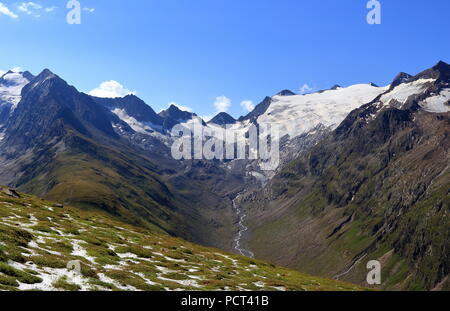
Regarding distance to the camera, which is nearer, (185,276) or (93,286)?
(93,286)

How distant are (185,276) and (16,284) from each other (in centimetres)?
1646

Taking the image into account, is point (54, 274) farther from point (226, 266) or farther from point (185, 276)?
point (226, 266)

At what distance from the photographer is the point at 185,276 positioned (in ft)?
126

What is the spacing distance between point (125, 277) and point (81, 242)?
1315cm
